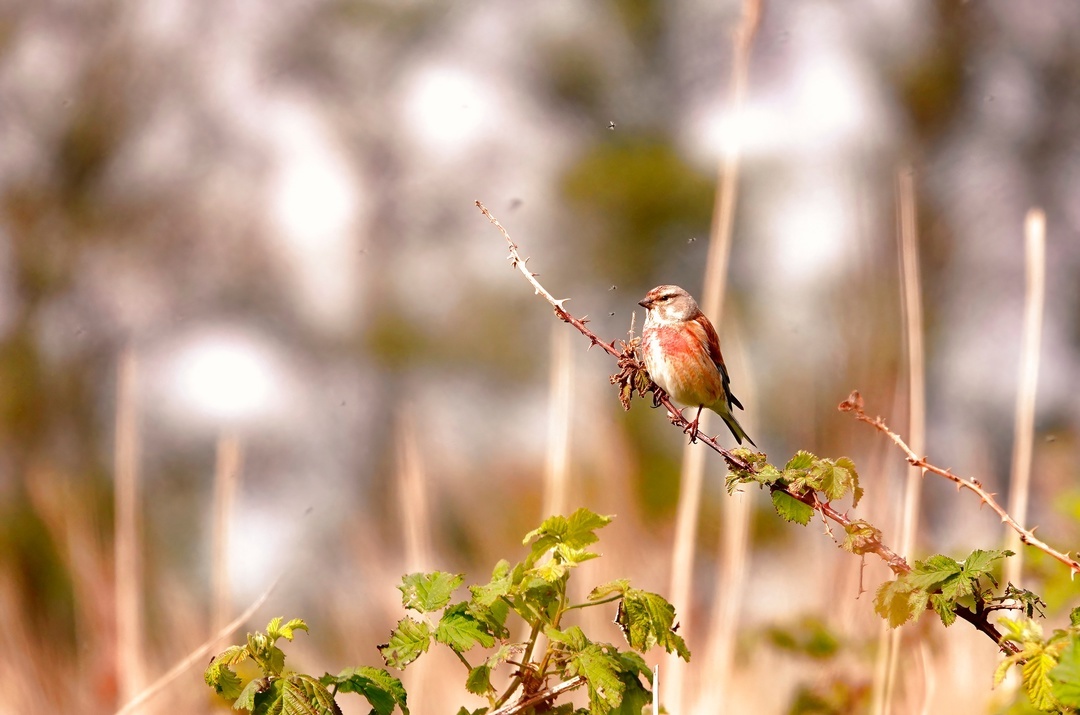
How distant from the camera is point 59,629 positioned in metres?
3.59

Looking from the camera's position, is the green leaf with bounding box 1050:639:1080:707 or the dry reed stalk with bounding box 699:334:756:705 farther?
the dry reed stalk with bounding box 699:334:756:705

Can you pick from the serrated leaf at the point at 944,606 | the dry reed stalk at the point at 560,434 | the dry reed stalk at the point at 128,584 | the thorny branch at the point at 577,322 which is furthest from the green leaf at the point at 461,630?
the dry reed stalk at the point at 128,584

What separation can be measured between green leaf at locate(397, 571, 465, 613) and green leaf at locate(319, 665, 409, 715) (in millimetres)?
60

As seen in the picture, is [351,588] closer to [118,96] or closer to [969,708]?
[969,708]

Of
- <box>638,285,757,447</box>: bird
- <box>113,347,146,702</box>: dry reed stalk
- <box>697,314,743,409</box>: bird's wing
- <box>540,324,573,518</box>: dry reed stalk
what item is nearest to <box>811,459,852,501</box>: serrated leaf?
<box>540,324,573,518</box>: dry reed stalk

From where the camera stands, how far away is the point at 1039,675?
0.64 m

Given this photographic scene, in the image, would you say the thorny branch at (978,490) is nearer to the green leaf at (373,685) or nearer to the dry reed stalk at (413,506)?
the green leaf at (373,685)

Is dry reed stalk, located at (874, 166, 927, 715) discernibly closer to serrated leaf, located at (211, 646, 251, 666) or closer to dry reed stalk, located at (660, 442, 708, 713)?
dry reed stalk, located at (660, 442, 708, 713)

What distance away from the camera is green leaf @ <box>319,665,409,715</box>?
77 cm

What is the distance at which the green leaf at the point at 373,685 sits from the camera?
2.51ft

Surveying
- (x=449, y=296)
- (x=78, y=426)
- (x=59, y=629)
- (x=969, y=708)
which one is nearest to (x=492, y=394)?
(x=449, y=296)

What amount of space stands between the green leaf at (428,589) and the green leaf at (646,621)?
0.14 m

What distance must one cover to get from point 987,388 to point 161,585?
4142 millimetres

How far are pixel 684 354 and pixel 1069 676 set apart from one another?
1104mm
